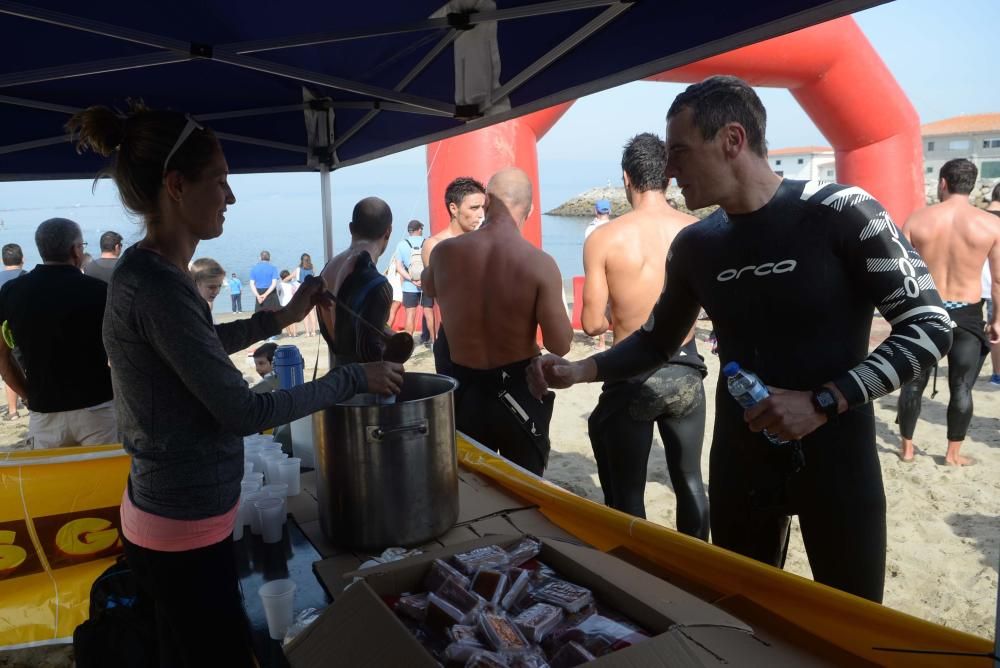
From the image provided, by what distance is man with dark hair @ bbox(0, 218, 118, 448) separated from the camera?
3.00 metres

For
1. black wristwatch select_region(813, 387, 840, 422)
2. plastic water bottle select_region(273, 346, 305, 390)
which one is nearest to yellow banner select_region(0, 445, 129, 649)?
plastic water bottle select_region(273, 346, 305, 390)

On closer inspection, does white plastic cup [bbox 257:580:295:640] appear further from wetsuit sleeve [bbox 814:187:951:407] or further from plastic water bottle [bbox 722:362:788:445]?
wetsuit sleeve [bbox 814:187:951:407]

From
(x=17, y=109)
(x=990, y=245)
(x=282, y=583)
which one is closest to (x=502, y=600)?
(x=282, y=583)

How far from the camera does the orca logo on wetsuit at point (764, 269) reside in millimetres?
1640

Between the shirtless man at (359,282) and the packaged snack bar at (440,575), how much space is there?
1595mm

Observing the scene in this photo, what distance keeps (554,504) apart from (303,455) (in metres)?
0.98

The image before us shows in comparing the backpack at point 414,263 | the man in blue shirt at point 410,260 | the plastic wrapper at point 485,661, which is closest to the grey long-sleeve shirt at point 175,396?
the plastic wrapper at point 485,661

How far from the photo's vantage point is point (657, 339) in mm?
2072

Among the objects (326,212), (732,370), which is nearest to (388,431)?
(732,370)

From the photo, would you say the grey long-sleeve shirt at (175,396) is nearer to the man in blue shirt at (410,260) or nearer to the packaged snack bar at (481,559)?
the packaged snack bar at (481,559)

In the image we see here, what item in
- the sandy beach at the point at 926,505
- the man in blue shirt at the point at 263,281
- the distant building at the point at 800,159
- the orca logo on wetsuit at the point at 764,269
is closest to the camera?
the orca logo on wetsuit at the point at 764,269

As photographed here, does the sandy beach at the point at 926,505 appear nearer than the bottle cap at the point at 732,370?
No

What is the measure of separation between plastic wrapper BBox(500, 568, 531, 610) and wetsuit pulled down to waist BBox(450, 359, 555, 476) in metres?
1.74

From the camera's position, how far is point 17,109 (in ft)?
8.78
